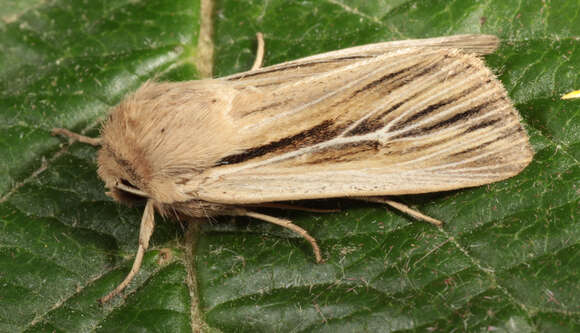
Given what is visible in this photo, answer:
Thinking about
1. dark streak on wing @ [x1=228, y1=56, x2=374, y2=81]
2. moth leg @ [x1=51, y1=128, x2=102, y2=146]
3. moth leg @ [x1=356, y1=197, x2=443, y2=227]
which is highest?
dark streak on wing @ [x1=228, y1=56, x2=374, y2=81]

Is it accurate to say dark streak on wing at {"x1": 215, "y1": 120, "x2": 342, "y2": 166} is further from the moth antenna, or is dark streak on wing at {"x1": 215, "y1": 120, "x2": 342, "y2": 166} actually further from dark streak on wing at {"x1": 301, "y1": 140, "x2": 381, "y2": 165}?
the moth antenna

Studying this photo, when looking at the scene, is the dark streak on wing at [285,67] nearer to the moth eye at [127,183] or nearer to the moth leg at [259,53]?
the moth leg at [259,53]

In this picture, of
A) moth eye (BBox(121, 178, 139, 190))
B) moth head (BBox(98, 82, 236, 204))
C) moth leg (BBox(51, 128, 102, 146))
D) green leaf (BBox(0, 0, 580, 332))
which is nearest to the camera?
green leaf (BBox(0, 0, 580, 332))

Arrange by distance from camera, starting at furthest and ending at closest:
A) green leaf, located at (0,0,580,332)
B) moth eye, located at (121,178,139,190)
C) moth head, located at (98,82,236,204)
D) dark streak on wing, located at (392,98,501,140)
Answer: moth eye, located at (121,178,139,190) < moth head, located at (98,82,236,204) < dark streak on wing, located at (392,98,501,140) < green leaf, located at (0,0,580,332)

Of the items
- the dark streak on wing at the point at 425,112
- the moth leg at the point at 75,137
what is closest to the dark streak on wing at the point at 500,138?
the dark streak on wing at the point at 425,112

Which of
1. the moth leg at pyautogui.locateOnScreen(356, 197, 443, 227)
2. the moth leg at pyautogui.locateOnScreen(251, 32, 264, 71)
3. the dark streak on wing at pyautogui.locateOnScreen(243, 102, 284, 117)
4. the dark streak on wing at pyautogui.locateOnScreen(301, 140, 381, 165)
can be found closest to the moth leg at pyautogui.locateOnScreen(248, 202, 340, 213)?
the moth leg at pyautogui.locateOnScreen(356, 197, 443, 227)

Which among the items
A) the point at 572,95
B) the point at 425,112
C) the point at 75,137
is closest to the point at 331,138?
the point at 425,112

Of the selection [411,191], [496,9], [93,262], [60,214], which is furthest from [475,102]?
[60,214]

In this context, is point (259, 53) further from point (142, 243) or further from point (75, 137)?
point (142, 243)

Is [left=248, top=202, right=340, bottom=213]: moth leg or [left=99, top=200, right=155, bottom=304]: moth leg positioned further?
[left=248, top=202, right=340, bottom=213]: moth leg
